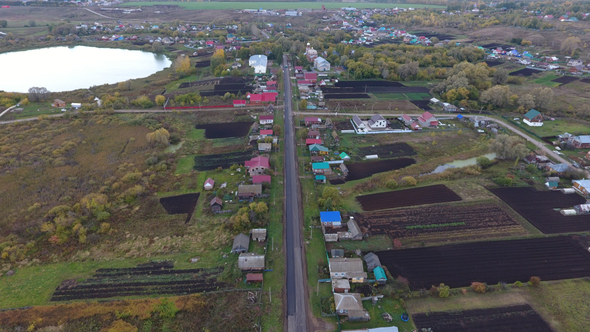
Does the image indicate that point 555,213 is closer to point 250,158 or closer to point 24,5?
point 250,158

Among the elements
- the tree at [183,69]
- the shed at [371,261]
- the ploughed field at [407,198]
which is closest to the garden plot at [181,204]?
the shed at [371,261]

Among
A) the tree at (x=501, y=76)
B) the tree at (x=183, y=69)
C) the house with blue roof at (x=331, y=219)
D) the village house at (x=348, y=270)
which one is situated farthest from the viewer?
the tree at (x=183, y=69)

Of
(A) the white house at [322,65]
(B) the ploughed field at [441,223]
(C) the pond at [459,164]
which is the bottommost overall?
(B) the ploughed field at [441,223]

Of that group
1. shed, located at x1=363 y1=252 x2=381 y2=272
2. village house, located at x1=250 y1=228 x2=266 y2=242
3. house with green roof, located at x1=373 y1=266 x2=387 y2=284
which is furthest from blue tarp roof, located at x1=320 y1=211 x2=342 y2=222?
house with green roof, located at x1=373 y1=266 x2=387 y2=284

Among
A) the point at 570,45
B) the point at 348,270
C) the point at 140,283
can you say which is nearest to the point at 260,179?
the point at 348,270

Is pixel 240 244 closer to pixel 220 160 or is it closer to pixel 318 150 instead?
pixel 220 160

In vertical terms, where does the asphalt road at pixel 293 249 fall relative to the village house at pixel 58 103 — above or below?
below

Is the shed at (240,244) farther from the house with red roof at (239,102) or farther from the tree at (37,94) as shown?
the tree at (37,94)
